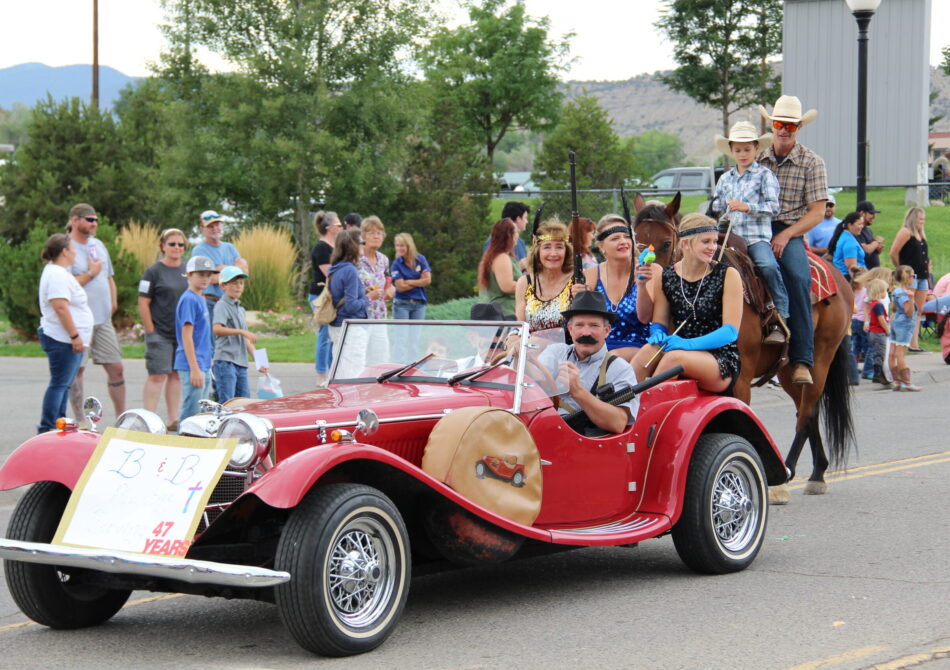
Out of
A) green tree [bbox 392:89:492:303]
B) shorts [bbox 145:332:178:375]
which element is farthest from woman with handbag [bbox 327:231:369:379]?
green tree [bbox 392:89:492:303]

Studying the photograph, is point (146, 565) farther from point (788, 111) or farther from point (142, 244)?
point (142, 244)

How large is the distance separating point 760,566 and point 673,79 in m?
52.4

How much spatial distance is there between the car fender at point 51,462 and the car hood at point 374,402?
768 millimetres

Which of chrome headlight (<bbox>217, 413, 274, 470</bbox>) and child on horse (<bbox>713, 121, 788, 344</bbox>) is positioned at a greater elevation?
child on horse (<bbox>713, 121, 788, 344</bbox>)

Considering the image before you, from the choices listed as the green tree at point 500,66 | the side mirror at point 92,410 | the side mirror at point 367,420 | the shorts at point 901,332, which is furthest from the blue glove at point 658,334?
the green tree at point 500,66

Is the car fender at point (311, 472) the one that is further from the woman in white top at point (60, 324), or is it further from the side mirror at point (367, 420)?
the woman in white top at point (60, 324)

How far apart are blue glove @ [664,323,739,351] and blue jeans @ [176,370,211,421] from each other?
16.7 feet

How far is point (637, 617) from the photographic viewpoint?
6.05 metres

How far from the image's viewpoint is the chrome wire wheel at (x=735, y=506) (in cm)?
703

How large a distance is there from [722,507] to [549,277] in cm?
222

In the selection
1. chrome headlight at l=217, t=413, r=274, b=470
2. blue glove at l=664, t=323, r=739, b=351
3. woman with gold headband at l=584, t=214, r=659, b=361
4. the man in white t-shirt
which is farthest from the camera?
the man in white t-shirt

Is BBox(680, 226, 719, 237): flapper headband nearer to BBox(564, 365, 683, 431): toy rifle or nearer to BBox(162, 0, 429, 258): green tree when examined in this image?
BBox(564, 365, 683, 431): toy rifle

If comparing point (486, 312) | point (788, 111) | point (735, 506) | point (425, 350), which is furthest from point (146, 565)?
point (788, 111)

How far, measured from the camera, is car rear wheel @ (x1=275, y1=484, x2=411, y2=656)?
517 centimetres
